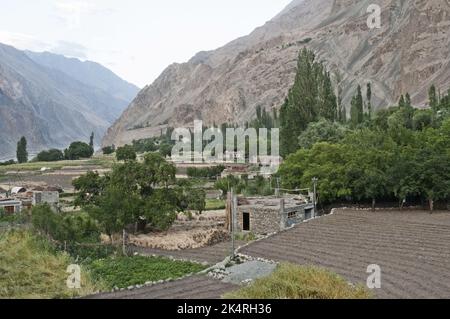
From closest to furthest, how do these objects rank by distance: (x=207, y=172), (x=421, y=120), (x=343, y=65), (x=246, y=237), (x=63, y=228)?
(x=63, y=228), (x=246, y=237), (x=421, y=120), (x=207, y=172), (x=343, y=65)

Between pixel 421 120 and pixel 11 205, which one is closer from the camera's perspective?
pixel 11 205

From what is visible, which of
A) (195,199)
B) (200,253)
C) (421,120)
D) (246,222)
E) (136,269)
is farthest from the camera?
(421,120)

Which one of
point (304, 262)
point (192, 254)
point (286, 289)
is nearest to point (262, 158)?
point (192, 254)

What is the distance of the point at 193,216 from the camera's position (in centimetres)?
3416

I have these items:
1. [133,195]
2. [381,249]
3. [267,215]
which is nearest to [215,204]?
[133,195]

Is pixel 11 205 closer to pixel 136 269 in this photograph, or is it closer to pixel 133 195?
pixel 133 195

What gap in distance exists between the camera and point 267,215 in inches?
1066

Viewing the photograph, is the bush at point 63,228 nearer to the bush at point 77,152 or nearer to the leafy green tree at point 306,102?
the leafy green tree at point 306,102

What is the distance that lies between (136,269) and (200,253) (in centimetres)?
376

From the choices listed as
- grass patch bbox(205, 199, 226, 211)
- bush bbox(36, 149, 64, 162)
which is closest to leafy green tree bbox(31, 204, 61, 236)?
grass patch bbox(205, 199, 226, 211)

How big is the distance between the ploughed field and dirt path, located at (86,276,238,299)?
149 inches

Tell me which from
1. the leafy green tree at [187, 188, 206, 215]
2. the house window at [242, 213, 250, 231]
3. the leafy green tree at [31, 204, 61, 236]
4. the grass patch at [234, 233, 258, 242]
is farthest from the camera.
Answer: the leafy green tree at [187, 188, 206, 215]

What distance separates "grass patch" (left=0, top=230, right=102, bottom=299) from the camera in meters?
16.5

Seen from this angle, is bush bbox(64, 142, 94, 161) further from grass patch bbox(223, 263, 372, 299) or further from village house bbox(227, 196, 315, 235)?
grass patch bbox(223, 263, 372, 299)
